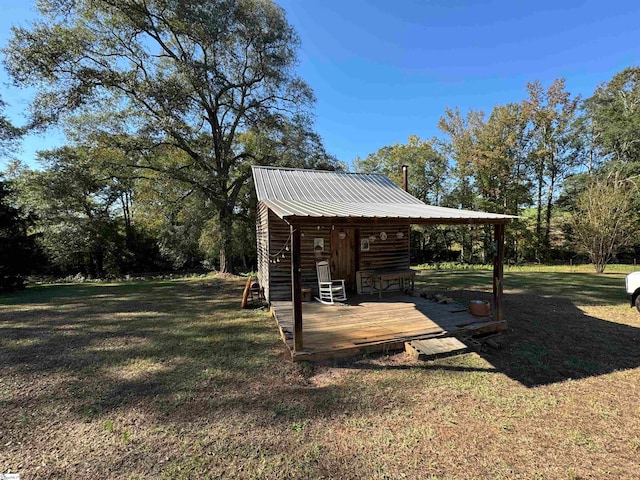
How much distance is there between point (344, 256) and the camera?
970 centimetres

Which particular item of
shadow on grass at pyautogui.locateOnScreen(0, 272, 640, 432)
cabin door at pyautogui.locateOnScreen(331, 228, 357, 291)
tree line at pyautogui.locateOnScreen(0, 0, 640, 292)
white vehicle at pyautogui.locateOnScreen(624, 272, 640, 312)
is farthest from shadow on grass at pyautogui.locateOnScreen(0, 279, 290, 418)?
white vehicle at pyautogui.locateOnScreen(624, 272, 640, 312)

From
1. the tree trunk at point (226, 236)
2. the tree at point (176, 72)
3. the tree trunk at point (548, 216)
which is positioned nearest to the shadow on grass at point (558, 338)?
the tree trunk at point (226, 236)

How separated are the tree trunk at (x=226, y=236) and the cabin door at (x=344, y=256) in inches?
294

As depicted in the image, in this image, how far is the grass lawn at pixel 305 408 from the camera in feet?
8.69

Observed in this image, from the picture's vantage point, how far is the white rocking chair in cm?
841

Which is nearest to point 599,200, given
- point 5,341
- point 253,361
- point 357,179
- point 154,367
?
point 357,179

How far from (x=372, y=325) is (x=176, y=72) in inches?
587

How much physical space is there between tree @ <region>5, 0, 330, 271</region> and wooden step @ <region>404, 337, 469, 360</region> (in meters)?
11.9

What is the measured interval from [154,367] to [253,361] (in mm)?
1584

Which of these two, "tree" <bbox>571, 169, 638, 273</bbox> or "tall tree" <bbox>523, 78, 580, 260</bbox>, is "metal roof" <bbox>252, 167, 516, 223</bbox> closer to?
"tree" <bbox>571, 169, 638, 273</bbox>

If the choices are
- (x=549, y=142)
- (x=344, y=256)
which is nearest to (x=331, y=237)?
(x=344, y=256)

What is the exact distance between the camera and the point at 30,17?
11172 millimetres

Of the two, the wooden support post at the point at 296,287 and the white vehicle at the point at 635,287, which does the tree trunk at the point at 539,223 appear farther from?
the wooden support post at the point at 296,287

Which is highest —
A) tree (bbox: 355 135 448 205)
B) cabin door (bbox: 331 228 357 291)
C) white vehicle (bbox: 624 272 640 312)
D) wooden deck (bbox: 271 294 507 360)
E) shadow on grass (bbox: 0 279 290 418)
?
tree (bbox: 355 135 448 205)
